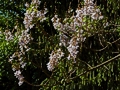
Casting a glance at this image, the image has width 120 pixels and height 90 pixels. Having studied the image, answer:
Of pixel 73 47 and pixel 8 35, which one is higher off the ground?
pixel 8 35

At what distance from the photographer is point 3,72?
7.85m

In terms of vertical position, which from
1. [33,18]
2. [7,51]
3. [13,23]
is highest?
[13,23]

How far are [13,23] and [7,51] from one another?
0.95 m

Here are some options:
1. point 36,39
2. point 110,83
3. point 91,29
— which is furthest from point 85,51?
point 91,29

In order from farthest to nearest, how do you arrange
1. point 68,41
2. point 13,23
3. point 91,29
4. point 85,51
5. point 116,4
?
point 13,23 < point 85,51 < point 116,4 < point 91,29 < point 68,41

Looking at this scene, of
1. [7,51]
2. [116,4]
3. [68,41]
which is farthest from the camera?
[7,51]

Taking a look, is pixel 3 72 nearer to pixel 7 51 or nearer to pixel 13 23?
pixel 7 51

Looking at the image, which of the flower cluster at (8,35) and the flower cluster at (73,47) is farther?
the flower cluster at (8,35)

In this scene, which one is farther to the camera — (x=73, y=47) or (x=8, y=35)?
(x=8, y=35)

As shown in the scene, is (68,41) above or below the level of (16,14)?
below

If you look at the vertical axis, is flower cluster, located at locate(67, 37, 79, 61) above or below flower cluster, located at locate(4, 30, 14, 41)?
below

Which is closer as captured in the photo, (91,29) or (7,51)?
(91,29)

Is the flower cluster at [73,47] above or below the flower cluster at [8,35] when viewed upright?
below

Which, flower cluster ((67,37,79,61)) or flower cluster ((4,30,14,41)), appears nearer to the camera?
flower cluster ((67,37,79,61))
